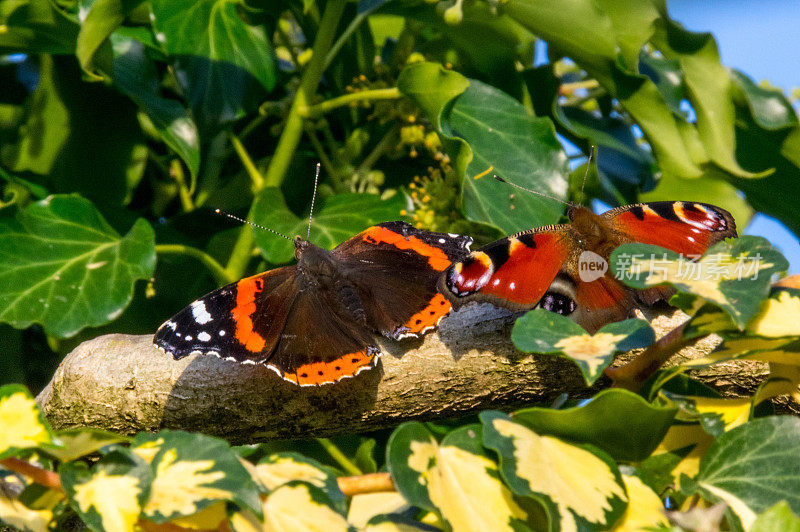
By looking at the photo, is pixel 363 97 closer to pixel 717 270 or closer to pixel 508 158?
pixel 508 158

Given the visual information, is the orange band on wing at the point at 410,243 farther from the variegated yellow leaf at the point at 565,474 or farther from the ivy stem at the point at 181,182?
the ivy stem at the point at 181,182

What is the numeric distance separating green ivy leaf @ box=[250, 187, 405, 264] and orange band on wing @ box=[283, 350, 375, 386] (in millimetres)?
324

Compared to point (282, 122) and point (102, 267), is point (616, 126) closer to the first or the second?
point (282, 122)

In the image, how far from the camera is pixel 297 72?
120 centimetres

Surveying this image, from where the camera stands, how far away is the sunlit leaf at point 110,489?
44 cm

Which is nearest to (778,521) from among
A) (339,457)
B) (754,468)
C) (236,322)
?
(754,468)

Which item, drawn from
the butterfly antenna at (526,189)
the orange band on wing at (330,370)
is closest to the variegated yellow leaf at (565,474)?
the orange band on wing at (330,370)

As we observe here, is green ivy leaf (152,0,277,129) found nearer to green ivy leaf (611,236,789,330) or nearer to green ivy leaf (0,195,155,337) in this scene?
green ivy leaf (0,195,155,337)

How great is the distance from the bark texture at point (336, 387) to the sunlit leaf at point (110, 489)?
0.24 metres

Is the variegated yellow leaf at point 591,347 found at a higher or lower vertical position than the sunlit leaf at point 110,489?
higher

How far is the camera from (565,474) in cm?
48

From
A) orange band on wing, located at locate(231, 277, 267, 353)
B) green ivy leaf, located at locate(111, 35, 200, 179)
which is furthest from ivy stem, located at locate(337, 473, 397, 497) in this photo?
green ivy leaf, located at locate(111, 35, 200, 179)

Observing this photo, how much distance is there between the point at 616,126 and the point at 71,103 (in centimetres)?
91

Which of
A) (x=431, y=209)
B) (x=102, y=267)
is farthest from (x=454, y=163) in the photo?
(x=102, y=267)
